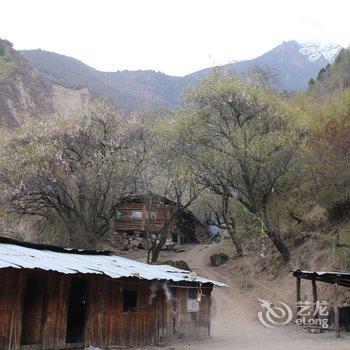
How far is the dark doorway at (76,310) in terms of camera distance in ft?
48.9

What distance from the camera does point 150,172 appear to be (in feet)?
105

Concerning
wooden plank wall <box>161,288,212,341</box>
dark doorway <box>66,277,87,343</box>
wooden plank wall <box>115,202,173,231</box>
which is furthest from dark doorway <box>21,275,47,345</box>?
wooden plank wall <box>115,202,173,231</box>

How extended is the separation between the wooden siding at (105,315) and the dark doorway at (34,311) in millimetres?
113

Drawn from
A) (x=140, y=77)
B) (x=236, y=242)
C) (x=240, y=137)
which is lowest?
(x=236, y=242)

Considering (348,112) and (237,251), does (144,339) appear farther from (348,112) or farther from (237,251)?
(348,112)

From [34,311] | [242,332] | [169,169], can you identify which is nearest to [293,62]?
[169,169]

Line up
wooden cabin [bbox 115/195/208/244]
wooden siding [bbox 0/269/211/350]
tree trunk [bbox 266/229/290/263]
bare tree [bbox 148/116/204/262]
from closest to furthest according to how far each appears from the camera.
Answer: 1. wooden siding [bbox 0/269/211/350]
2. tree trunk [bbox 266/229/290/263]
3. bare tree [bbox 148/116/204/262]
4. wooden cabin [bbox 115/195/208/244]

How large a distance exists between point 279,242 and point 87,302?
1604 centimetres

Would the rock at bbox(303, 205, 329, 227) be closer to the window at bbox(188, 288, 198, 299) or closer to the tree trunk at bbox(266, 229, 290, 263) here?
the tree trunk at bbox(266, 229, 290, 263)

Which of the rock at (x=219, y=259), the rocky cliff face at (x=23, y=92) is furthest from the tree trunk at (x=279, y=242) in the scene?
the rocky cliff face at (x=23, y=92)

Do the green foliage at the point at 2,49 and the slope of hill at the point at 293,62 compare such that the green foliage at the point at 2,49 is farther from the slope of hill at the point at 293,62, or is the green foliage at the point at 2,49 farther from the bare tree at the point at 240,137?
the slope of hill at the point at 293,62

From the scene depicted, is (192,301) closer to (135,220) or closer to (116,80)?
(135,220)

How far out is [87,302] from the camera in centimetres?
1461

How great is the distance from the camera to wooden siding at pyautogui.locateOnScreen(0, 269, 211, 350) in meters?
12.4
